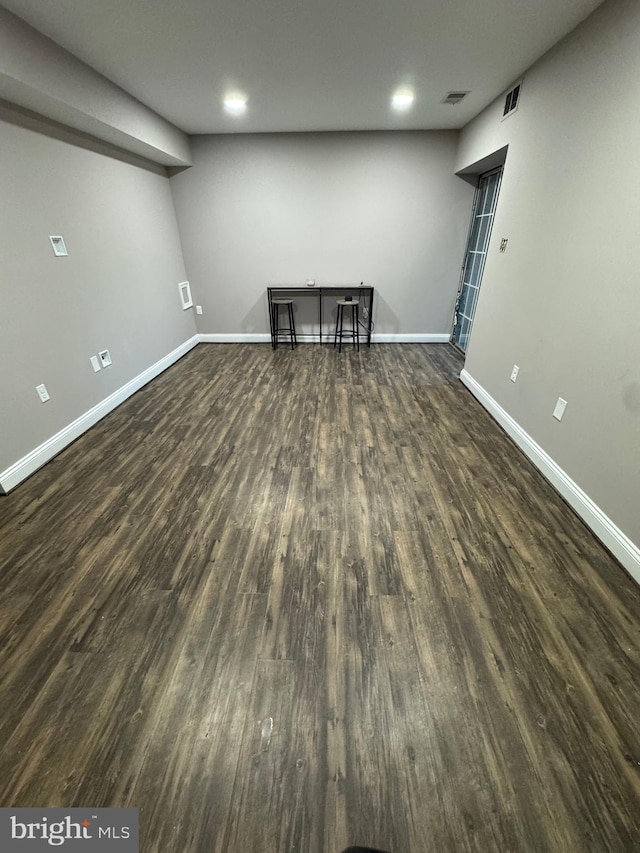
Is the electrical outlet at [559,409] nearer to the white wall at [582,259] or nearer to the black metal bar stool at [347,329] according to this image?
the white wall at [582,259]

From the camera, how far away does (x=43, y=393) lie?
2457 mm

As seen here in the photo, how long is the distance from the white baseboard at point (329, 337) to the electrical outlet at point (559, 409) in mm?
3011

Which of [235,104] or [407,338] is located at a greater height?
[235,104]

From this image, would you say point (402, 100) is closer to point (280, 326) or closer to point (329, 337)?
point (329, 337)

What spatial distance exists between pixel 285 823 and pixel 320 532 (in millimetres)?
1066

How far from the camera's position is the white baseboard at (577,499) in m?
1.64

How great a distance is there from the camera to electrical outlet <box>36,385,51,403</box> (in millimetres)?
2424

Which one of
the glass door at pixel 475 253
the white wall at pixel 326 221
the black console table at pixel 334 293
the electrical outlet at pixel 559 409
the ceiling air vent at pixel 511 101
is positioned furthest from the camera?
the black console table at pixel 334 293

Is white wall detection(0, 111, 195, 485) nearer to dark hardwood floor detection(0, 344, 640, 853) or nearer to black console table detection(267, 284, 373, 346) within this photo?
dark hardwood floor detection(0, 344, 640, 853)

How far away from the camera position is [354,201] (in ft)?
13.9

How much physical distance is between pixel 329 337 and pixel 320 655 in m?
4.31

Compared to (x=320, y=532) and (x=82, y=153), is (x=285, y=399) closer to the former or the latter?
(x=320, y=532)

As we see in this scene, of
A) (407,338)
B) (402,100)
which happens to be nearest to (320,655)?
(402,100)

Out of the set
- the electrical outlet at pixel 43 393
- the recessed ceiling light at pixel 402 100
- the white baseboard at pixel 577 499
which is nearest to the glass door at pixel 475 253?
the recessed ceiling light at pixel 402 100
